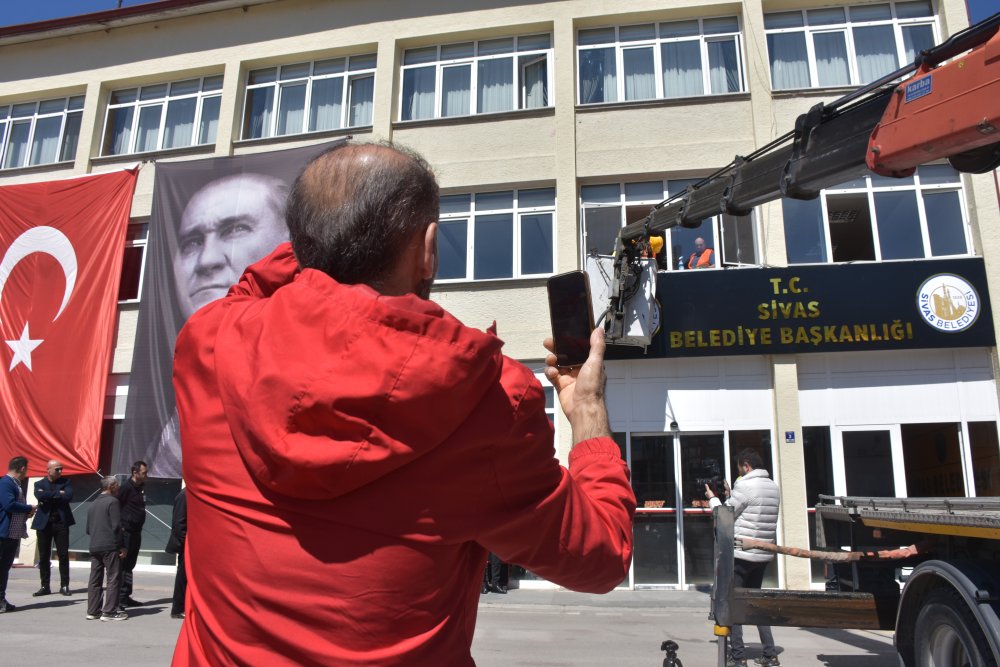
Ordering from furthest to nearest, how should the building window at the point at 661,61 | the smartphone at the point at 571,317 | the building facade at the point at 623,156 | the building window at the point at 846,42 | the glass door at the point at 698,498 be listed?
the building window at the point at 661,61, the building window at the point at 846,42, the building facade at the point at 623,156, the glass door at the point at 698,498, the smartphone at the point at 571,317

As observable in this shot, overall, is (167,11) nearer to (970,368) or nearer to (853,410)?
(853,410)

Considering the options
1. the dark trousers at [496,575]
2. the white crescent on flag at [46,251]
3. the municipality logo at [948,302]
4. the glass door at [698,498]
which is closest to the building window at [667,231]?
the municipality logo at [948,302]

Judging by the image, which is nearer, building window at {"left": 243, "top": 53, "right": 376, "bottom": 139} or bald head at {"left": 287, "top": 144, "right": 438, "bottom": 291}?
bald head at {"left": 287, "top": 144, "right": 438, "bottom": 291}

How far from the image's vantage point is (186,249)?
51.7 ft

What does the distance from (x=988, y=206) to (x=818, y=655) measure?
10.3 metres

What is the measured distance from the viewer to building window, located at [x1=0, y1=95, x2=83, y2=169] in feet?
61.2

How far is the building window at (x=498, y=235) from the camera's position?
1498cm

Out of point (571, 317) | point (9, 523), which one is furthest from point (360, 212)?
point (9, 523)

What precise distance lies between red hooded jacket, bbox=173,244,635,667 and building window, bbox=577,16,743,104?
1553 centimetres

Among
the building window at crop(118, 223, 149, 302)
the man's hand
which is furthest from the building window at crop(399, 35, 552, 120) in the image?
the man's hand

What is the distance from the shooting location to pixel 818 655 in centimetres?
746

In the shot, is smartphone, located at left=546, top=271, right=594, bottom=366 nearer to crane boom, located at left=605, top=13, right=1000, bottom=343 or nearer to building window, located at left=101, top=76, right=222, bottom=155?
crane boom, located at left=605, top=13, right=1000, bottom=343

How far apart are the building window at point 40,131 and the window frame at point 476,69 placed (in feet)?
30.5

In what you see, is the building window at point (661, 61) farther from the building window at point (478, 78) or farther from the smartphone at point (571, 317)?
the smartphone at point (571, 317)
